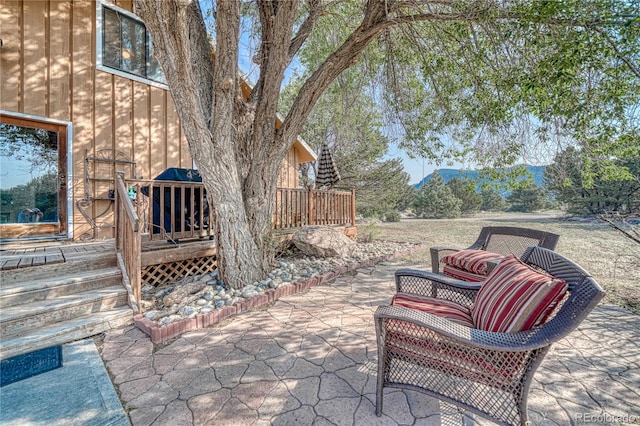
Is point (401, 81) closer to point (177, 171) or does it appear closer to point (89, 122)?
point (177, 171)

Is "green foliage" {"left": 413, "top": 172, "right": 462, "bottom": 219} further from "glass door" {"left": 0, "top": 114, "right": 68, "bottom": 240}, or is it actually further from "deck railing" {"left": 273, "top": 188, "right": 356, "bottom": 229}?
"glass door" {"left": 0, "top": 114, "right": 68, "bottom": 240}

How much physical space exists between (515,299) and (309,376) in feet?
5.25

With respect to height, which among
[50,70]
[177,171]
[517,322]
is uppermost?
[50,70]

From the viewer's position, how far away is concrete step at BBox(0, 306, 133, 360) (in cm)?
259

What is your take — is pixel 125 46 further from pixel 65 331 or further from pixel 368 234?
pixel 368 234

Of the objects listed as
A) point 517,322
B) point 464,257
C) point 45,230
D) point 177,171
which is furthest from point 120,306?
point 464,257

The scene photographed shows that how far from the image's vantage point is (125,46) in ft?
20.8

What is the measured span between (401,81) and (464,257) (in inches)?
159

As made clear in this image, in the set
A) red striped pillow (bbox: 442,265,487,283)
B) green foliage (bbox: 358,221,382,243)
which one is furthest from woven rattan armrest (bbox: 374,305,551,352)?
green foliage (bbox: 358,221,382,243)

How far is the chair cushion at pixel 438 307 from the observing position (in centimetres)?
213

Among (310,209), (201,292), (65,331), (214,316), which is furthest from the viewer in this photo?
(310,209)

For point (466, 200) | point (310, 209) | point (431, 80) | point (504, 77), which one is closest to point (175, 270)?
point (310, 209)

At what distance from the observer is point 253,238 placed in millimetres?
4238

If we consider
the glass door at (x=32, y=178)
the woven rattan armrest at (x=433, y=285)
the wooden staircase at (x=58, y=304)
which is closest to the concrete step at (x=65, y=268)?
the wooden staircase at (x=58, y=304)
